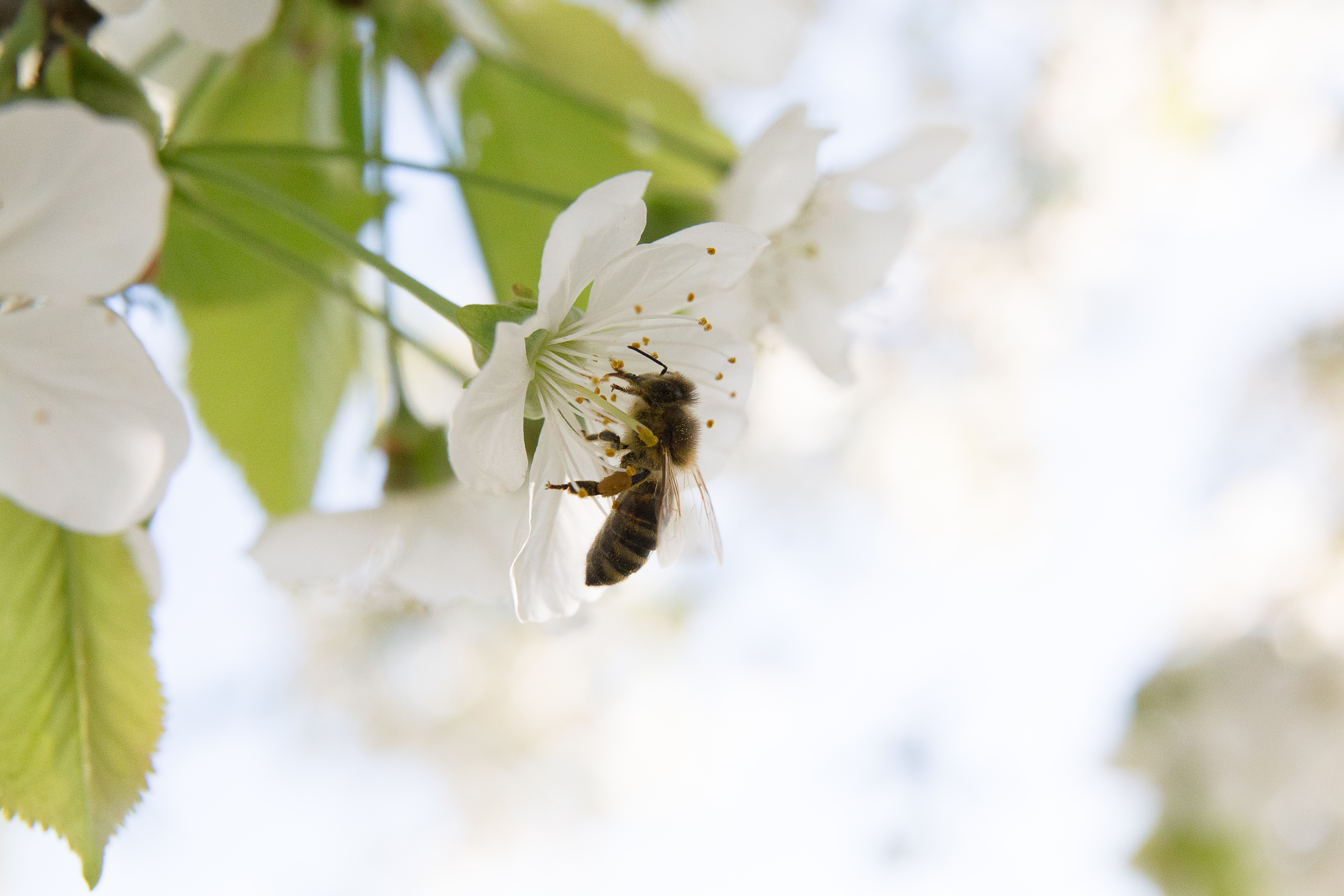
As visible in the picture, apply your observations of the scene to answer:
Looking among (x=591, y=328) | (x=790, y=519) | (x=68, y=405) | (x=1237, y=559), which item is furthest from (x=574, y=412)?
(x=790, y=519)

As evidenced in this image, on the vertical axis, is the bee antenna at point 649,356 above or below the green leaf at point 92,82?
above

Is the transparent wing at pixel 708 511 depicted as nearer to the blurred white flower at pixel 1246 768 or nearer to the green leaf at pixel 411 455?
the green leaf at pixel 411 455

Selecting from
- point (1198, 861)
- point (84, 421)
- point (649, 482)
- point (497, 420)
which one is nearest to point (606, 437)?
point (649, 482)

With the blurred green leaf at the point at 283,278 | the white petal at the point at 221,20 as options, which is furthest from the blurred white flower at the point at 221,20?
the blurred green leaf at the point at 283,278

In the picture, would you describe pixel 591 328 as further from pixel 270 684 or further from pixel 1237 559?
pixel 270 684

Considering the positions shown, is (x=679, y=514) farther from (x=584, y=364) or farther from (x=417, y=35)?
(x=417, y=35)

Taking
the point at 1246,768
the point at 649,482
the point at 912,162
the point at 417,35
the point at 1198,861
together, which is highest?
the point at 1246,768
